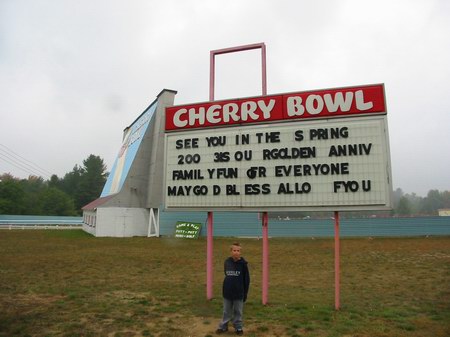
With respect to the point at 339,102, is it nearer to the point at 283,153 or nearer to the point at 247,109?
the point at 283,153

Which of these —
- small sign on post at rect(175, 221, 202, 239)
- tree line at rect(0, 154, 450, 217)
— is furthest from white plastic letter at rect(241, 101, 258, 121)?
tree line at rect(0, 154, 450, 217)

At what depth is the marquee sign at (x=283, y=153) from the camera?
8453 mm

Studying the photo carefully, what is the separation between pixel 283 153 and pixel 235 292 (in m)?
3.82

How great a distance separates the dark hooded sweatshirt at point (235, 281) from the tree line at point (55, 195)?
76132mm

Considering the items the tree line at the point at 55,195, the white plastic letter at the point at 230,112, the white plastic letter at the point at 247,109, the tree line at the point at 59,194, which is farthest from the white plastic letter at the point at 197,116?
the tree line at the point at 55,195

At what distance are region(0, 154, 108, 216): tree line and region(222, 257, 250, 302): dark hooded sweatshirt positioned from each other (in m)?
76.1

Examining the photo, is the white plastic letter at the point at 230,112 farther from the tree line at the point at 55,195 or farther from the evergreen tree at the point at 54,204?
the evergreen tree at the point at 54,204

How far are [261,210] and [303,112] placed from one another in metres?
2.76

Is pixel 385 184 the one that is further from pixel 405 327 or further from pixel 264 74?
pixel 264 74

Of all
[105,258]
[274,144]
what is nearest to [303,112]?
[274,144]

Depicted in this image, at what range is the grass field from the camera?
7098 mm

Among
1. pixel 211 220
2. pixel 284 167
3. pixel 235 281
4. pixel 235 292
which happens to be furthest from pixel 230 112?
pixel 235 292

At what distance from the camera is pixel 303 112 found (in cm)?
904

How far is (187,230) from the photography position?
3234cm
